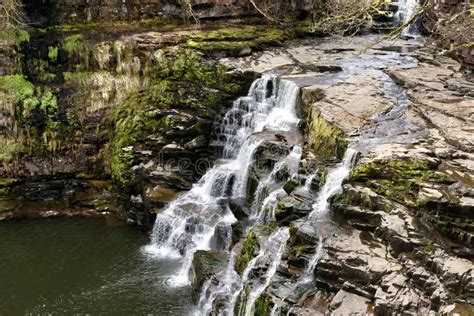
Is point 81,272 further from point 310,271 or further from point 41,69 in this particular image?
point 41,69

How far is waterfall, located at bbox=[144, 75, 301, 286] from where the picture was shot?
1473cm

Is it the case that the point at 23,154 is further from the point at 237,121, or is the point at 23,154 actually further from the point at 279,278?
the point at 279,278

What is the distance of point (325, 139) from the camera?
13.3m

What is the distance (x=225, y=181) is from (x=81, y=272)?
515cm

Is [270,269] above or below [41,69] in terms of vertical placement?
below

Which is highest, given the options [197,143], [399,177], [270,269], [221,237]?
[399,177]

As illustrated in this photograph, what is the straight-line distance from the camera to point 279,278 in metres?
10.7

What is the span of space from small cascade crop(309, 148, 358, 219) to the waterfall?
327cm

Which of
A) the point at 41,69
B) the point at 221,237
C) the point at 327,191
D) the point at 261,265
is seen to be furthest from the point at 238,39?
the point at 261,265

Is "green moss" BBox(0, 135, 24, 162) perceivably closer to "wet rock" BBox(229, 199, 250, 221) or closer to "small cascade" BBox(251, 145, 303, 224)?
"wet rock" BBox(229, 199, 250, 221)

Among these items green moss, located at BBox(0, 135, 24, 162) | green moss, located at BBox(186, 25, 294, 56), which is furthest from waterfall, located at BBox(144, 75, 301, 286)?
green moss, located at BBox(0, 135, 24, 162)

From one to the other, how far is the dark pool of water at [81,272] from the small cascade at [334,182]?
4251 mm

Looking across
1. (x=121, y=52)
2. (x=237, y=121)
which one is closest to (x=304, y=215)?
(x=237, y=121)

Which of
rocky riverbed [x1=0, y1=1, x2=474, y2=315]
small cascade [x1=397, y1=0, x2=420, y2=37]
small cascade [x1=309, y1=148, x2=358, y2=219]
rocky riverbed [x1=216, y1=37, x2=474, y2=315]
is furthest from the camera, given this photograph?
small cascade [x1=397, y1=0, x2=420, y2=37]
